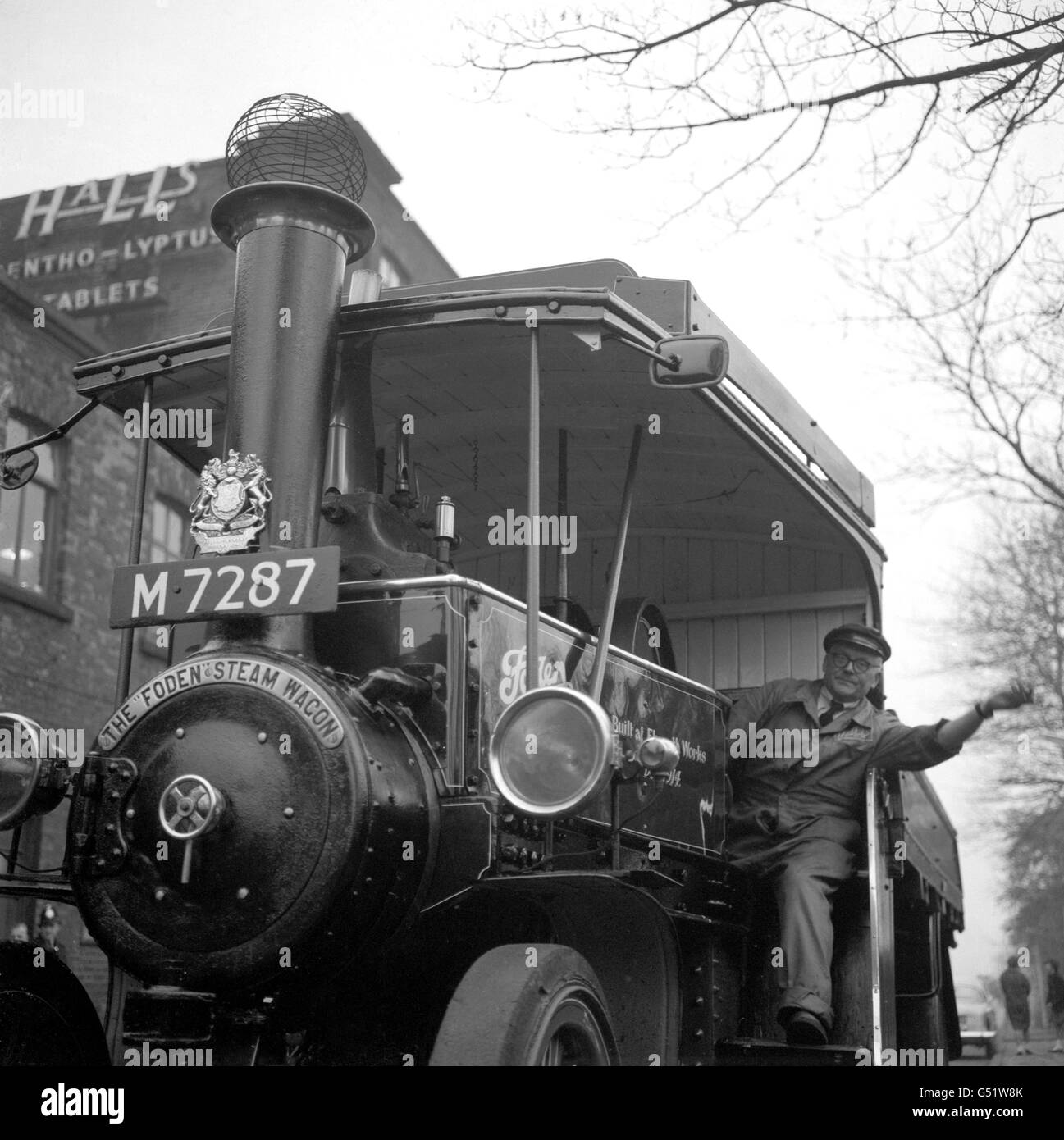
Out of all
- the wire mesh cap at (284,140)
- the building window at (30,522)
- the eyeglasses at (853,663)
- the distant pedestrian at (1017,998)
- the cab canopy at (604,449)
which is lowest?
the distant pedestrian at (1017,998)

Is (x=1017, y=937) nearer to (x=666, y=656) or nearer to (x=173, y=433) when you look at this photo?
(x=666, y=656)

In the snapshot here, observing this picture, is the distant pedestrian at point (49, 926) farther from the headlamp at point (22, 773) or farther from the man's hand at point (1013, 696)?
the man's hand at point (1013, 696)

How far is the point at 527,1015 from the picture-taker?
3236 mm

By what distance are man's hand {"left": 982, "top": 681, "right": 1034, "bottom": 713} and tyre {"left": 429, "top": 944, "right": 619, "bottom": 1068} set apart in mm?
1425

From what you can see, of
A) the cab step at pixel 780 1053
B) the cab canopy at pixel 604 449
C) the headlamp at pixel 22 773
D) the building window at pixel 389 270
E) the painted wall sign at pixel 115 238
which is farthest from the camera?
the building window at pixel 389 270

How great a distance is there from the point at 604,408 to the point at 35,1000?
2.48 m

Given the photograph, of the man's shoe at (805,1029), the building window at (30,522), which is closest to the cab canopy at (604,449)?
the man's shoe at (805,1029)

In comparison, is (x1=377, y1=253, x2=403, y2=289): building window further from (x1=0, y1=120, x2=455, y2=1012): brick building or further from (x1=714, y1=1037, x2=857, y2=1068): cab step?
(x1=714, y1=1037, x2=857, y2=1068): cab step

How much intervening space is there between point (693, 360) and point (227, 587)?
1.36 m

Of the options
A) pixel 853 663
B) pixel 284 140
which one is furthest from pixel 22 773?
pixel 853 663

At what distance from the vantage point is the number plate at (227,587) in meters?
3.67

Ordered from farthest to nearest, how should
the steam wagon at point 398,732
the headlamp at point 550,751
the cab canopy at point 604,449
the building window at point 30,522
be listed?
the building window at point 30,522 < the cab canopy at point 604,449 < the steam wagon at point 398,732 < the headlamp at point 550,751

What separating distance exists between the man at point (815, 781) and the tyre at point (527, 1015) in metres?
1.30
